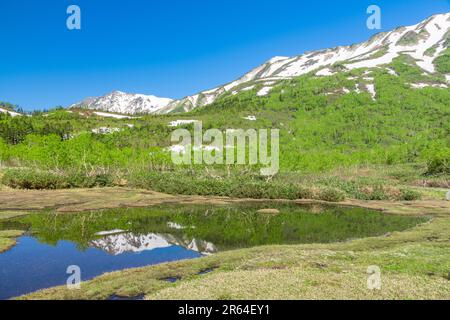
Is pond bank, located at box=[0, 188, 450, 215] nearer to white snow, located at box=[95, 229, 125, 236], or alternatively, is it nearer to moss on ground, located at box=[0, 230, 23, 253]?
moss on ground, located at box=[0, 230, 23, 253]

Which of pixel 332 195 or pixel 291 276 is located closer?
pixel 291 276

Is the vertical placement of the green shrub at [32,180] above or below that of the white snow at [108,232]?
above

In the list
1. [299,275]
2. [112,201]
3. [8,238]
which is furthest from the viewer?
[112,201]

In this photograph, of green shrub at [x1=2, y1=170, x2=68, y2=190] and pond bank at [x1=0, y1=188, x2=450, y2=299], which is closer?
pond bank at [x1=0, y1=188, x2=450, y2=299]

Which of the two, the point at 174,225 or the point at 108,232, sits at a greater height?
the point at 108,232

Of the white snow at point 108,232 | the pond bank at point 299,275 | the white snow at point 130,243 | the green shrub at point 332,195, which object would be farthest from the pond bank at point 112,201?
the pond bank at point 299,275

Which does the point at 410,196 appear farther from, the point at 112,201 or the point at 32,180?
the point at 32,180

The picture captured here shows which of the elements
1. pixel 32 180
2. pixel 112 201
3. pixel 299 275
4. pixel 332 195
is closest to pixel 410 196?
pixel 332 195

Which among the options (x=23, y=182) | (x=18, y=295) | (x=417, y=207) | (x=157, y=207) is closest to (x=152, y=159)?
(x=23, y=182)

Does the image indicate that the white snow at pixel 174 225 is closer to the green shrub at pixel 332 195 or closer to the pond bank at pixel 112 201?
the pond bank at pixel 112 201

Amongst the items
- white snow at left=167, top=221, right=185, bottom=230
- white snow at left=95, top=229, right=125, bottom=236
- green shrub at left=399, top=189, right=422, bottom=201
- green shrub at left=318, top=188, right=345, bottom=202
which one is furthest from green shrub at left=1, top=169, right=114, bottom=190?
green shrub at left=399, top=189, right=422, bottom=201

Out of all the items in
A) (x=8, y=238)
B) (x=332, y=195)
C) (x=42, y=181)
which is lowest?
(x=332, y=195)

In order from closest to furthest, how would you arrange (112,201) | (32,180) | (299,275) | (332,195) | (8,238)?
(299,275)
(8,238)
(112,201)
(332,195)
(32,180)

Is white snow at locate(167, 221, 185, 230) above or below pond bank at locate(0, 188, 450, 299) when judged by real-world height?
below
